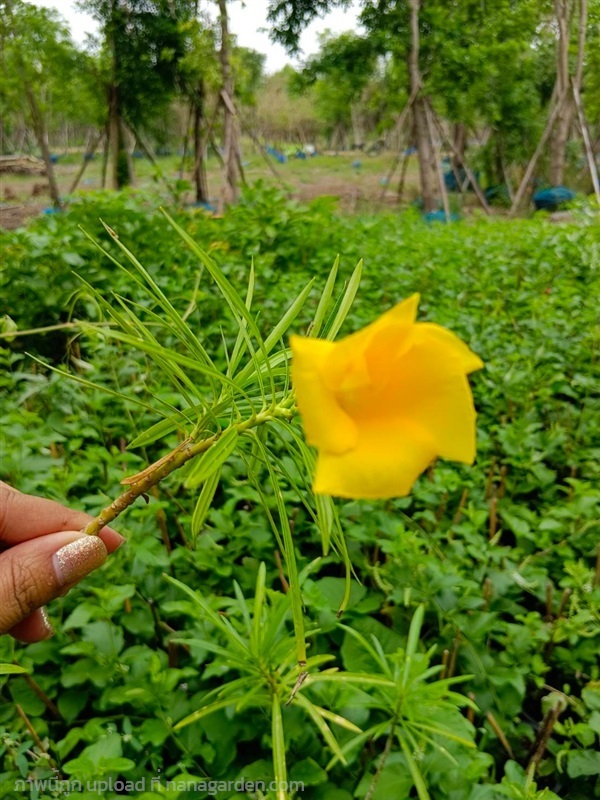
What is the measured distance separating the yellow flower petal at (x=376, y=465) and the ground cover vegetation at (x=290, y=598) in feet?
0.42

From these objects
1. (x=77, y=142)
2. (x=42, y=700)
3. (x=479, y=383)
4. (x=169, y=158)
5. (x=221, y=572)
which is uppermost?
(x=77, y=142)

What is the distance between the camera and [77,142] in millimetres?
28656

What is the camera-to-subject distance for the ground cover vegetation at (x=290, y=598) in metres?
0.54

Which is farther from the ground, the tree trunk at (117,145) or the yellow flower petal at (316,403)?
the tree trunk at (117,145)

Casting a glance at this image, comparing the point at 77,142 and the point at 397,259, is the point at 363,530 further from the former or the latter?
the point at 77,142

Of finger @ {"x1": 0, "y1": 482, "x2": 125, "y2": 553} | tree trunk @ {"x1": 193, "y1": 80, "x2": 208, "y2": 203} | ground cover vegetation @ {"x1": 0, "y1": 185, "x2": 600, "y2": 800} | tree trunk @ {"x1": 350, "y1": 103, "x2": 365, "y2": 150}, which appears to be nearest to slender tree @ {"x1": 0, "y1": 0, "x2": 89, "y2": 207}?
tree trunk @ {"x1": 193, "y1": 80, "x2": 208, "y2": 203}

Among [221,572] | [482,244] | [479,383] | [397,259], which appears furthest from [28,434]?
[482,244]

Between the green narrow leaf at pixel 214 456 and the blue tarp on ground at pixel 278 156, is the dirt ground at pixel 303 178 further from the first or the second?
the green narrow leaf at pixel 214 456

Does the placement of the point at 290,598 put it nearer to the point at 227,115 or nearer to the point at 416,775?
the point at 416,775

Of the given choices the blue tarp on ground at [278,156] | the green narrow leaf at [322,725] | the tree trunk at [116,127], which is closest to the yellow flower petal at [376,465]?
the green narrow leaf at [322,725]

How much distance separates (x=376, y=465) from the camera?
0.98 ft

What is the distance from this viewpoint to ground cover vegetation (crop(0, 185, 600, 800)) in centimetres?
54

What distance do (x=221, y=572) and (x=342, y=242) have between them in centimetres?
238

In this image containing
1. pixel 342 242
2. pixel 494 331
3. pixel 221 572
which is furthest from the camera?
pixel 342 242
